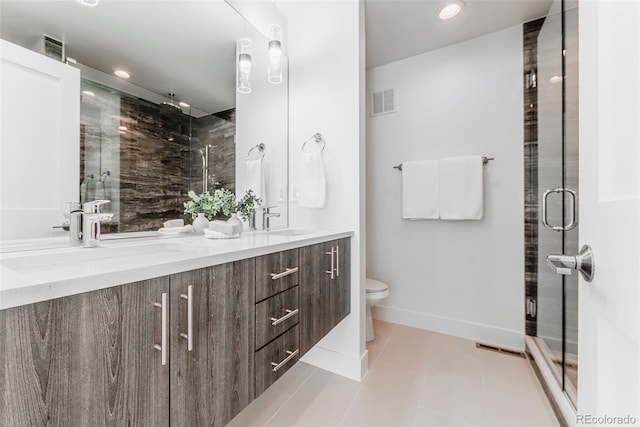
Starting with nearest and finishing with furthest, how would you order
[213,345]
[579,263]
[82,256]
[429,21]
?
[579,263], [213,345], [82,256], [429,21]

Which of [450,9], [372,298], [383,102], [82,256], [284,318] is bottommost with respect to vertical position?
[372,298]

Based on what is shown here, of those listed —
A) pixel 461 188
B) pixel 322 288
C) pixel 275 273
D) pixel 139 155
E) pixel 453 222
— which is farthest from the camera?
pixel 453 222

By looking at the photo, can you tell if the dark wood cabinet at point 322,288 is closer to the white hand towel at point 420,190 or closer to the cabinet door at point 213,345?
the cabinet door at point 213,345

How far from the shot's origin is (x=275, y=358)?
1089mm

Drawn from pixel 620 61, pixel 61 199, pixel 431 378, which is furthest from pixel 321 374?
pixel 620 61

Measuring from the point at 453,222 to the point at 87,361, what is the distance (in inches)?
92.5

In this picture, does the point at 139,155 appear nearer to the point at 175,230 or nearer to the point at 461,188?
the point at 175,230

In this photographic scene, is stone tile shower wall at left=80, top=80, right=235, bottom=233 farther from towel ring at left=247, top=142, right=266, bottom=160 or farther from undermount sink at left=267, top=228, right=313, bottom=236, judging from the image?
undermount sink at left=267, top=228, right=313, bottom=236

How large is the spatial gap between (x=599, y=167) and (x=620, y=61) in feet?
0.55

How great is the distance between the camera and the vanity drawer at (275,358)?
1.01 metres

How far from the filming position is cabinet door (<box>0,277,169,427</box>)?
489 mm

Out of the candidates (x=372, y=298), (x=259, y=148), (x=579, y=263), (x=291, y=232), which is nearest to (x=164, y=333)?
(x=579, y=263)

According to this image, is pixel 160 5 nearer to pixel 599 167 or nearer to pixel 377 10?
pixel 377 10

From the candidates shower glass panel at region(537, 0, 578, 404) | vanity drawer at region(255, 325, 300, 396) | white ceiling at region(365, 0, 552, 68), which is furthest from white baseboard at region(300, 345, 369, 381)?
white ceiling at region(365, 0, 552, 68)
